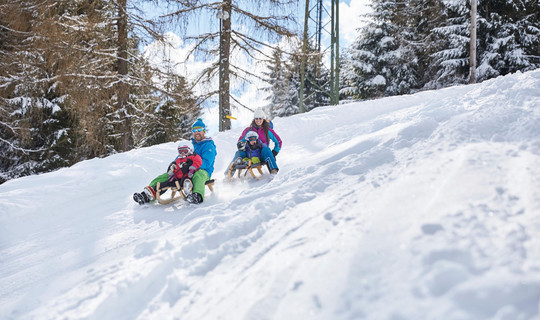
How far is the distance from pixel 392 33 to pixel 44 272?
1888 cm

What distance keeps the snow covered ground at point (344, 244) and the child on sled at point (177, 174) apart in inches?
18.1

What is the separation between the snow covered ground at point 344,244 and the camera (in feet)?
4.81

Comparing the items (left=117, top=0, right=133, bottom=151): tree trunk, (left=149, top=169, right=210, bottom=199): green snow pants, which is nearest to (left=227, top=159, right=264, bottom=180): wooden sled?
(left=149, top=169, right=210, bottom=199): green snow pants

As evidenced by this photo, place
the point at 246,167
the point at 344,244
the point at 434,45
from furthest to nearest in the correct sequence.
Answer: the point at 434,45 < the point at 246,167 < the point at 344,244

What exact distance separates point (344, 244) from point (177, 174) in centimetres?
319

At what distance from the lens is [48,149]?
10.5 meters

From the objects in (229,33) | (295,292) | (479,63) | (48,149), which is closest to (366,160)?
(295,292)

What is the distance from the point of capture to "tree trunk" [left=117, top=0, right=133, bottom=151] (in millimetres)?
9602

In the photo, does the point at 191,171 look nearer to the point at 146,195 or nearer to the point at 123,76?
the point at 146,195

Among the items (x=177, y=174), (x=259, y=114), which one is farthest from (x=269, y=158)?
(x=177, y=174)

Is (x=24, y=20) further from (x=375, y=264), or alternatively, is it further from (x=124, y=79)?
(x=375, y=264)

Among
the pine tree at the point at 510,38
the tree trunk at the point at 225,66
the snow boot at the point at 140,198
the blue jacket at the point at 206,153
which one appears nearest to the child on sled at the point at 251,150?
the blue jacket at the point at 206,153

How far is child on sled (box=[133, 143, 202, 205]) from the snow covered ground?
1.51ft

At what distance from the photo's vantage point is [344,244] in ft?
6.07
